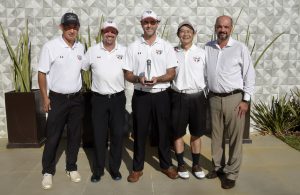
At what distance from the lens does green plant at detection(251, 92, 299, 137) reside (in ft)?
17.9

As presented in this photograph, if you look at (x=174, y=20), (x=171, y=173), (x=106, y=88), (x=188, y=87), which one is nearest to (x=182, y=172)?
(x=171, y=173)

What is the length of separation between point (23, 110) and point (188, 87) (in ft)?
8.47

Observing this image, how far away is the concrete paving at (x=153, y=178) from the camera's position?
3484 mm

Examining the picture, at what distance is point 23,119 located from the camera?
491cm

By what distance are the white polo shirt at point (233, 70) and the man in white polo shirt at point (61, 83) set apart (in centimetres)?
145

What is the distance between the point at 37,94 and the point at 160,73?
90.7 inches

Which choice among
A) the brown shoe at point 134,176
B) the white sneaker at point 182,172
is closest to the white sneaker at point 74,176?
the brown shoe at point 134,176

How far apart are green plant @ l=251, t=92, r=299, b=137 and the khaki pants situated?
85.1 inches

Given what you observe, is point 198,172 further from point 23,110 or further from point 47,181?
point 23,110

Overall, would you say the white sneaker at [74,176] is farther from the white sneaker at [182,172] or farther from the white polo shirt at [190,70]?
the white polo shirt at [190,70]

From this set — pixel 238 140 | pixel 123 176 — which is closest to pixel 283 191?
pixel 238 140

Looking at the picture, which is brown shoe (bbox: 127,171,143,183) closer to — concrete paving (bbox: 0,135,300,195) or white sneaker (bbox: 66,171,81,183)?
concrete paving (bbox: 0,135,300,195)

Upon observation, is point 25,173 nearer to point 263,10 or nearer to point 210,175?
point 210,175

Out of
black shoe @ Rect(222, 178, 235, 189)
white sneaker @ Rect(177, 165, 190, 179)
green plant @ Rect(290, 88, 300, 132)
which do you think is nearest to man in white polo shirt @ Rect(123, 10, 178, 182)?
white sneaker @ Rect(177, 165, 190, 179)
